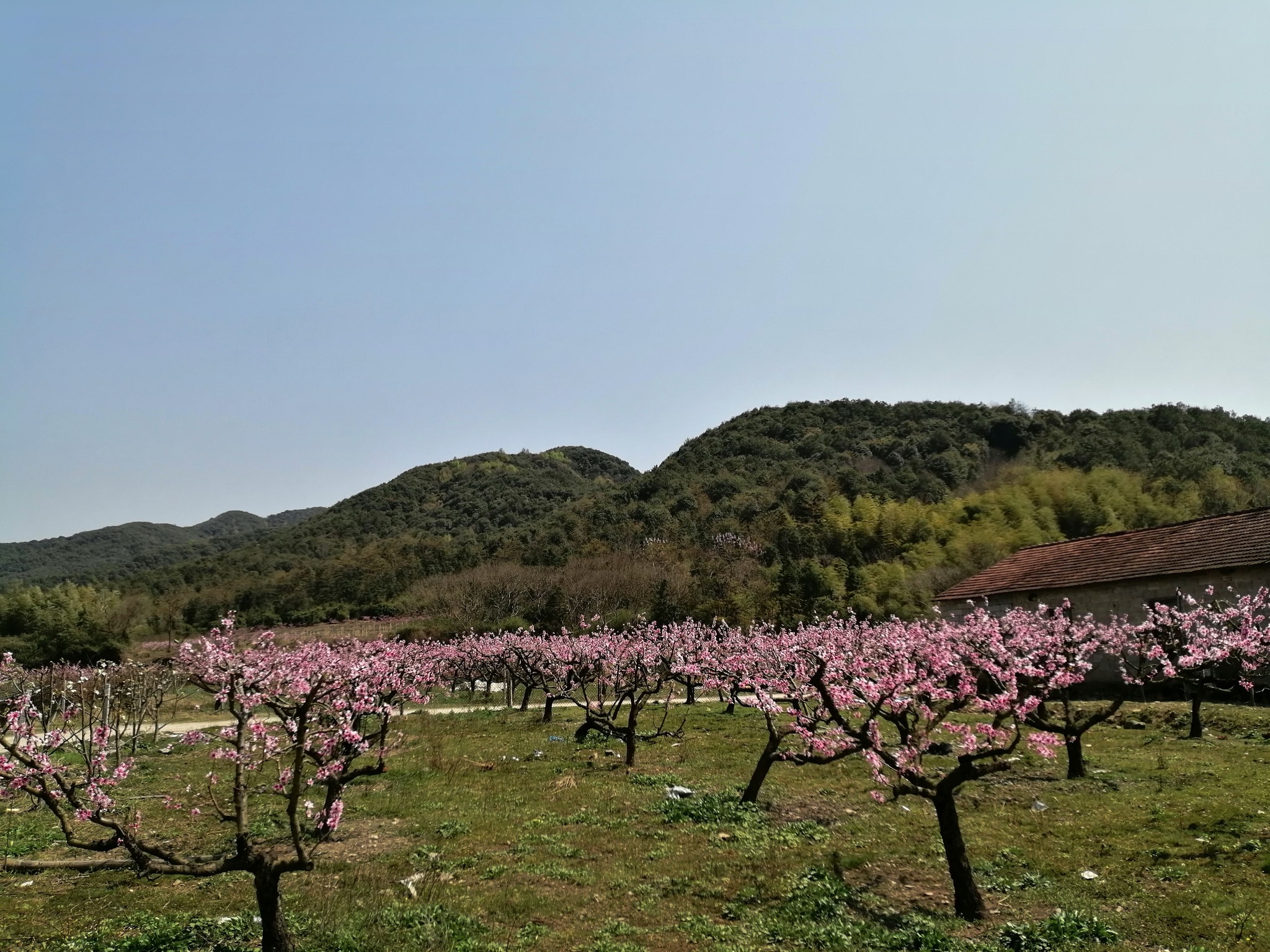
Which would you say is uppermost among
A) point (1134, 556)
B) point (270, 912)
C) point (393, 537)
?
point (393, 537)

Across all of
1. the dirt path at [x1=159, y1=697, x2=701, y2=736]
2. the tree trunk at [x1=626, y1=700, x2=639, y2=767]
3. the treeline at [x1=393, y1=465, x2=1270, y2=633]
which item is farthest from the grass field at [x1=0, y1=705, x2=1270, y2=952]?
the treeline at [x1=393, y1=465, x2=1270, y2=633]

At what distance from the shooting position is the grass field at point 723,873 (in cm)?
704

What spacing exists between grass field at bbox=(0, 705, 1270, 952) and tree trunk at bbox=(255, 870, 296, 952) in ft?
1.80

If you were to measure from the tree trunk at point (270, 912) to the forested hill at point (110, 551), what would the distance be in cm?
13908

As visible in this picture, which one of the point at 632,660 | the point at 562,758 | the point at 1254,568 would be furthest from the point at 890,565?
the point at 562,758

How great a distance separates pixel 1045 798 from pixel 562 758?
10.6 metres

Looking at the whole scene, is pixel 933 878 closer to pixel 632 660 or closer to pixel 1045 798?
pixel 1045 798

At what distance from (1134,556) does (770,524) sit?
4287 centimetres

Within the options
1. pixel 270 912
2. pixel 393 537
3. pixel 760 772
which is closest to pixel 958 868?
pixel 760 772

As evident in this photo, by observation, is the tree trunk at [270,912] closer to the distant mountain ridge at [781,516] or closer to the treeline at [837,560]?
the treeline at [837,560]

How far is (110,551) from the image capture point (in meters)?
162

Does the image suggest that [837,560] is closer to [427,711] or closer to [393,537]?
[427,711]

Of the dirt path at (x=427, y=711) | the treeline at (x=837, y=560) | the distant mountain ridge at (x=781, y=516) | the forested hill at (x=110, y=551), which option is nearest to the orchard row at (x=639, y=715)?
the dirt path at (x=427, y=711)

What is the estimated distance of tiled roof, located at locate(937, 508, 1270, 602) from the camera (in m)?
25.4
